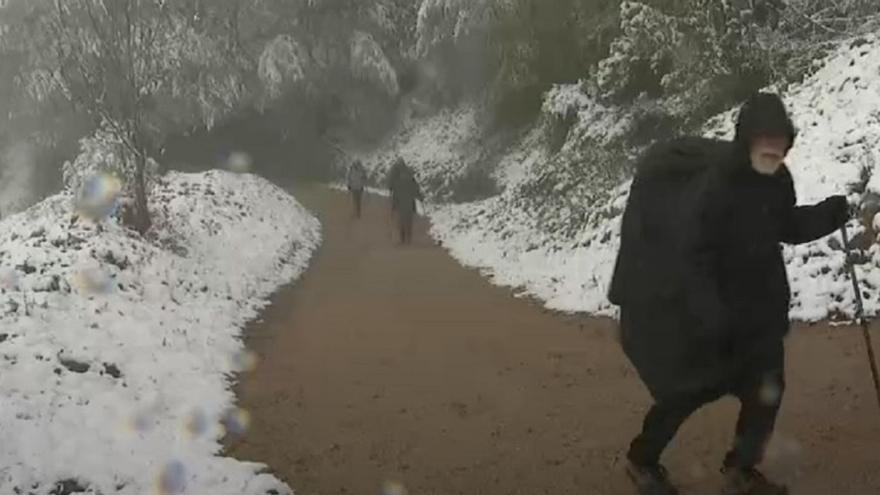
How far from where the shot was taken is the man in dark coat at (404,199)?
60.4ft

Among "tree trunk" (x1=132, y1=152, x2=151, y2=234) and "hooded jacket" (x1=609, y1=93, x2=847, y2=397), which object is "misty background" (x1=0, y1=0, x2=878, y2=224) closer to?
"tree trunk" (x1=132, y1=152, x2=151, y2=234)

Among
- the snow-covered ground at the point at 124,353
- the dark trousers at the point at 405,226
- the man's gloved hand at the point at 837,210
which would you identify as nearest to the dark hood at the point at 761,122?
the man's gloved hand at the point at 837,210

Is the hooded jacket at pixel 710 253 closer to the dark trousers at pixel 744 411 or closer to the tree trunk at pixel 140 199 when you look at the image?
the dark trousers at pixel 744 411

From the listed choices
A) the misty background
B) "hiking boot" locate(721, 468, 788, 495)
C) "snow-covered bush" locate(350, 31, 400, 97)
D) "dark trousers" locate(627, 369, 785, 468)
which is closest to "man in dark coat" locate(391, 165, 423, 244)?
the misty background

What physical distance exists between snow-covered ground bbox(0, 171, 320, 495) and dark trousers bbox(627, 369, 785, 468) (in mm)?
2528

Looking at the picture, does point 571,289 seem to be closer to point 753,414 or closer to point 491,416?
point 491,416

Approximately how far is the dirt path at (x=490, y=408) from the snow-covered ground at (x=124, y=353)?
42 centimetres

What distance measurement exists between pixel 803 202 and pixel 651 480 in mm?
6679

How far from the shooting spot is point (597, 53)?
1883 cm

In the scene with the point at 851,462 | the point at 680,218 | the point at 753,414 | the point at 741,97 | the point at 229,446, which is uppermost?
the point at 741,97

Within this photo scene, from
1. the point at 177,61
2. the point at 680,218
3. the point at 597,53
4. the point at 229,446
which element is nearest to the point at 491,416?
the point at 229,446

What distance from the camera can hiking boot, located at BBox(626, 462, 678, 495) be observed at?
15.4ft

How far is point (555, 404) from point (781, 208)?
3.54 meters

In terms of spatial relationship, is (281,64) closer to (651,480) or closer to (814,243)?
(814,243)
